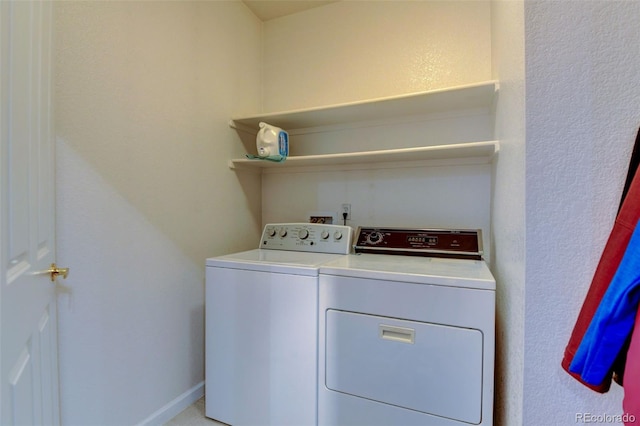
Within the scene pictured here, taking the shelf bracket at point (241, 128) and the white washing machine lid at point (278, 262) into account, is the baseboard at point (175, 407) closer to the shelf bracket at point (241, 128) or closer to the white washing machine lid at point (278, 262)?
the white washing machine lid at point (278, 262)

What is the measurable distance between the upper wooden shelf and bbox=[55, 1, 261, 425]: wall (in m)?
0.37

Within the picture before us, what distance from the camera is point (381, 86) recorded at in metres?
2.16

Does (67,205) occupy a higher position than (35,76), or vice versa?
(35,76)

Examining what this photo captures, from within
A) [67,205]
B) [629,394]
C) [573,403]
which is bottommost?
[573,403]

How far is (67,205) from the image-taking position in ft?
4.22

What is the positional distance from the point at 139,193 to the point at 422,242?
5.18ft

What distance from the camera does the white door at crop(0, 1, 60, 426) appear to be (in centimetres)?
74

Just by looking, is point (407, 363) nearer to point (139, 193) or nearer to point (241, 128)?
point (139, 193)

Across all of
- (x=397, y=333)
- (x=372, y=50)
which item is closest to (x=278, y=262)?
(x=397, y=333)

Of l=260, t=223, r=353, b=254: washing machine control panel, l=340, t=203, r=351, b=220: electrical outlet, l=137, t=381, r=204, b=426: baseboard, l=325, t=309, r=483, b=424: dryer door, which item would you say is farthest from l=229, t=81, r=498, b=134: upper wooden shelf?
l=137, t=381, r=204, b=426: baseboard

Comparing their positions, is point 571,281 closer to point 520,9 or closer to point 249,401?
point 520,9

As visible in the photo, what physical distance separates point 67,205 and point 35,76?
0.52m

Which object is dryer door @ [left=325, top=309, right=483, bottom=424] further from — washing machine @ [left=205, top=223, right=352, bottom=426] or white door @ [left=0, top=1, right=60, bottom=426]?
white door @ [left=0, top=1, right=60, bottom=426]

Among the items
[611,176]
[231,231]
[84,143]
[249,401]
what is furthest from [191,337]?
[611,176]
